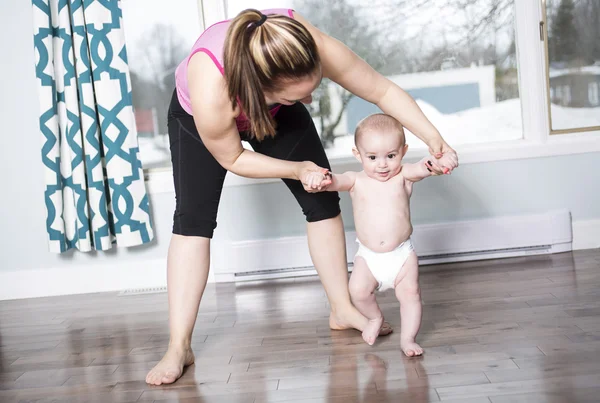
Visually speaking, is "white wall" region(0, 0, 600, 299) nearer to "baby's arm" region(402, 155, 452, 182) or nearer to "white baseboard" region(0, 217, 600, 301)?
"white baseboard" region(0, 217, 600, 301)

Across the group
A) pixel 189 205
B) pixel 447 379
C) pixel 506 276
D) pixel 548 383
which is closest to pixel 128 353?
pixel 189 205

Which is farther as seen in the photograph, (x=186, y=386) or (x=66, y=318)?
(x=66, y=318)

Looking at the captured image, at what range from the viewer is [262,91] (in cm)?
143

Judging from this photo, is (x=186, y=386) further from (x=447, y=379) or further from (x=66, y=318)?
(x=66, y=318)

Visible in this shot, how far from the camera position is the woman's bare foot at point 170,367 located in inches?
67.3

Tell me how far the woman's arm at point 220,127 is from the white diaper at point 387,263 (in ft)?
1.16

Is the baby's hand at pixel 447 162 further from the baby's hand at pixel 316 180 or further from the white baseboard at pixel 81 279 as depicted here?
the white baseboard at pixel 81 279

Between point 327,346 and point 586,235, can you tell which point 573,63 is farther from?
point 327,346

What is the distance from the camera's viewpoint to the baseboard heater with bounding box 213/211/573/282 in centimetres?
279

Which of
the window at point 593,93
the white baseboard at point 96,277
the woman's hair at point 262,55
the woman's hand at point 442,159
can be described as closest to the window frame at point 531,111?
the window at point 593,93

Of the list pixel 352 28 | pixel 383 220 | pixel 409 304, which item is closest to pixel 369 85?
pixel 383 220

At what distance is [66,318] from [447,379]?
1.58 meters

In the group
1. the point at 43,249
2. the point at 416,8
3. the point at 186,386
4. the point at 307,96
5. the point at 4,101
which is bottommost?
the point at 186,386

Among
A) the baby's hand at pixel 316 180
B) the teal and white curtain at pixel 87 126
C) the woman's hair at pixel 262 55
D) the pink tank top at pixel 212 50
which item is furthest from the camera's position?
the teal and white curtain at pixel 87 126
